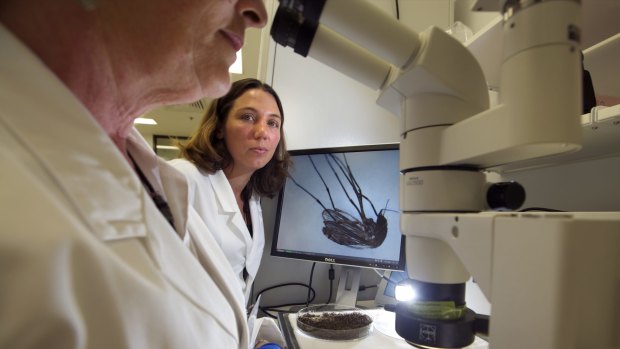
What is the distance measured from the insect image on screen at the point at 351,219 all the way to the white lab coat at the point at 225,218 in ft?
0.98

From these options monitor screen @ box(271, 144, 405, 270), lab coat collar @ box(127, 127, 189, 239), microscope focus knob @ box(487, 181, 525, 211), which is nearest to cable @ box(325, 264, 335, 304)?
monitor screen @ box(271, 144, 405, 270)

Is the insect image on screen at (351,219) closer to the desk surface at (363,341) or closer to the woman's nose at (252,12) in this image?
the desk surface at (363,341)

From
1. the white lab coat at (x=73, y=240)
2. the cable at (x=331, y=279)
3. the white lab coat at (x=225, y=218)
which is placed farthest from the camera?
the cable at (x=331, y=279)

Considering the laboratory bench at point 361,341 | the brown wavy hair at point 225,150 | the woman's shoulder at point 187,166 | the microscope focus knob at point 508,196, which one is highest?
the brown wavy hair at point 225,150

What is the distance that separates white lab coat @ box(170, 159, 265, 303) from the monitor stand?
0.35 m

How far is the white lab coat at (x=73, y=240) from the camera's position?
22 cm

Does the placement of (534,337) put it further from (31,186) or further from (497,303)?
(31,186)

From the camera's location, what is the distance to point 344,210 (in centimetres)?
111

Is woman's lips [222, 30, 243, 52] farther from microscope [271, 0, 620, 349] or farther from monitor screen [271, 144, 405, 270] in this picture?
monitor screen [271, 144, 405, 270]

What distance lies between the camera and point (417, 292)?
396mm

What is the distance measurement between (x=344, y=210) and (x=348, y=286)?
1.08ft

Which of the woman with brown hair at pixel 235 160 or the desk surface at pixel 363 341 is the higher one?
the woman with brown hair at pixel 235 160

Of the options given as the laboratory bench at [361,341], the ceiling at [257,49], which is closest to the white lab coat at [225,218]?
the laboratory bench at [361,341]

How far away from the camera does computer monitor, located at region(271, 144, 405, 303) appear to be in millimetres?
1017
